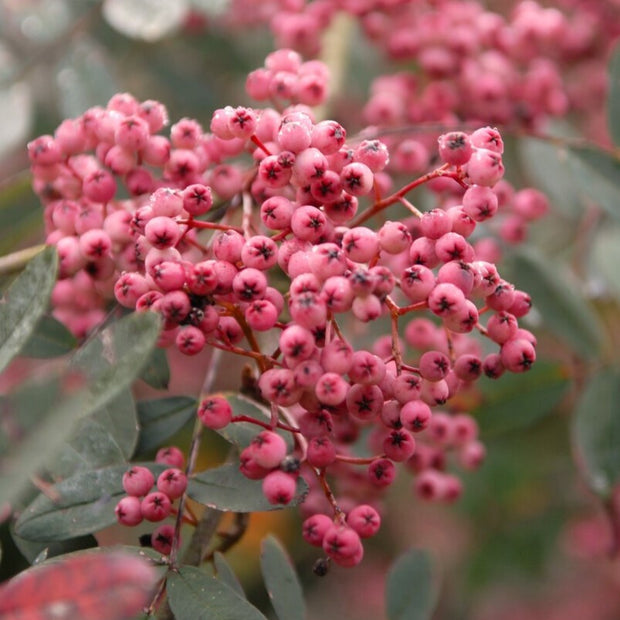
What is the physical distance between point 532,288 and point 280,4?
0.89 metres

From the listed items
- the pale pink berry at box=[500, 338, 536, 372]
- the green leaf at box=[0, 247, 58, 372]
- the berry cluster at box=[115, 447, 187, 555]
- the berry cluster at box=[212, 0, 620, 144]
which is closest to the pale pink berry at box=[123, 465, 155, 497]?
the berry cluster at box=[115, 447, 187, 555]

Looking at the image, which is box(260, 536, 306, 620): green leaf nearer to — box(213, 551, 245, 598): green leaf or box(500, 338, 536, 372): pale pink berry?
box(213, 551, 245, 598): green leaf

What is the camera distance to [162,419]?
1.15 meters

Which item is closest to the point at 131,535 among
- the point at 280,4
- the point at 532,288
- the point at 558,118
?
A: the point at 532,288

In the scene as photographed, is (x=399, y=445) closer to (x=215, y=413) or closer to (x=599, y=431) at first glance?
(x=215, y=413)

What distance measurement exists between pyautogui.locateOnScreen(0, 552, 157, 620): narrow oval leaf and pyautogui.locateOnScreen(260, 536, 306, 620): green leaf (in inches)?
19.7

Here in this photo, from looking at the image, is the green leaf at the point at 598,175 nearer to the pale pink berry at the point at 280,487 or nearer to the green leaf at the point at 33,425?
the pale pink berry at the point at 280,487

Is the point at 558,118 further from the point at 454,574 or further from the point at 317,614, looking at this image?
the point at 317,614

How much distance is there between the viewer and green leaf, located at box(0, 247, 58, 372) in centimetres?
85

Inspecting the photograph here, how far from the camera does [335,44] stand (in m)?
1.86

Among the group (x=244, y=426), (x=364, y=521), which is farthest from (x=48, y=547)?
(x=364, y=521)

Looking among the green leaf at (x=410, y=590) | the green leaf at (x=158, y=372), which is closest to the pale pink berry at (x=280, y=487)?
the green leaf at (x=158, y=372)

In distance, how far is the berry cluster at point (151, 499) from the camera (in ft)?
3.11

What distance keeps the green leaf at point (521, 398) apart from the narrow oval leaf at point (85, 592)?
118 centimetres
